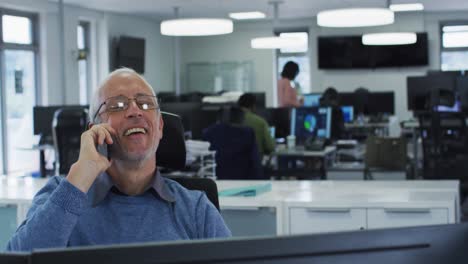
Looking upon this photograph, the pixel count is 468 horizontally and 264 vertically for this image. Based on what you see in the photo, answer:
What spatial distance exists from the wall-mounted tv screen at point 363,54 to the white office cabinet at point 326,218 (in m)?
11.6

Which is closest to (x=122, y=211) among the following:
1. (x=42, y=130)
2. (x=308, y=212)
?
(x=308, y=212)

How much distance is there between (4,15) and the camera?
10.8m

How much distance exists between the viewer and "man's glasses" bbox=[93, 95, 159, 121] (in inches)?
82.9

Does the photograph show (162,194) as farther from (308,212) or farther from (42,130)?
(42,130)

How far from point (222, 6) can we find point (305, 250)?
12.3 m

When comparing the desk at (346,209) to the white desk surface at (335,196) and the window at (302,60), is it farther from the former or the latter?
the window at (302,60)

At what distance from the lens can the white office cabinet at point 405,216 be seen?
11.6 ft

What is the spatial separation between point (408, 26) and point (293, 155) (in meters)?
8.04

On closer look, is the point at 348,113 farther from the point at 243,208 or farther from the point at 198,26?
the point at 243,208

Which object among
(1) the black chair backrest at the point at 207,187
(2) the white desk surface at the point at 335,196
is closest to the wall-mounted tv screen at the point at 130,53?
(2) the white desk surface at the point at 335,196

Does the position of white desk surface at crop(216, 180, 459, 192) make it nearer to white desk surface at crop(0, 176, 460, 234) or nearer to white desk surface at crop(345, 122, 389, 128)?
white desk surface at crop(0, 176, 460, 234)

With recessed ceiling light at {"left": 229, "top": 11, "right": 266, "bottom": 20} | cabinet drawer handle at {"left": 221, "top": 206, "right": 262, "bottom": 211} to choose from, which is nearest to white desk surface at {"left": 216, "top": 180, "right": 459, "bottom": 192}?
cabinet drawer handle at {"left": 221, "top": 206, "right": 262, "bottom": 211}

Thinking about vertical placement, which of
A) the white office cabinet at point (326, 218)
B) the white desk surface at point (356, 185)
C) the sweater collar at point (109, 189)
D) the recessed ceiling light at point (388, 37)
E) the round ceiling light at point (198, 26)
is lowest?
the white office cabinet at point (326, 218)

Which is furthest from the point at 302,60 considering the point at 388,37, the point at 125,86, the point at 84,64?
the point at 125,86
